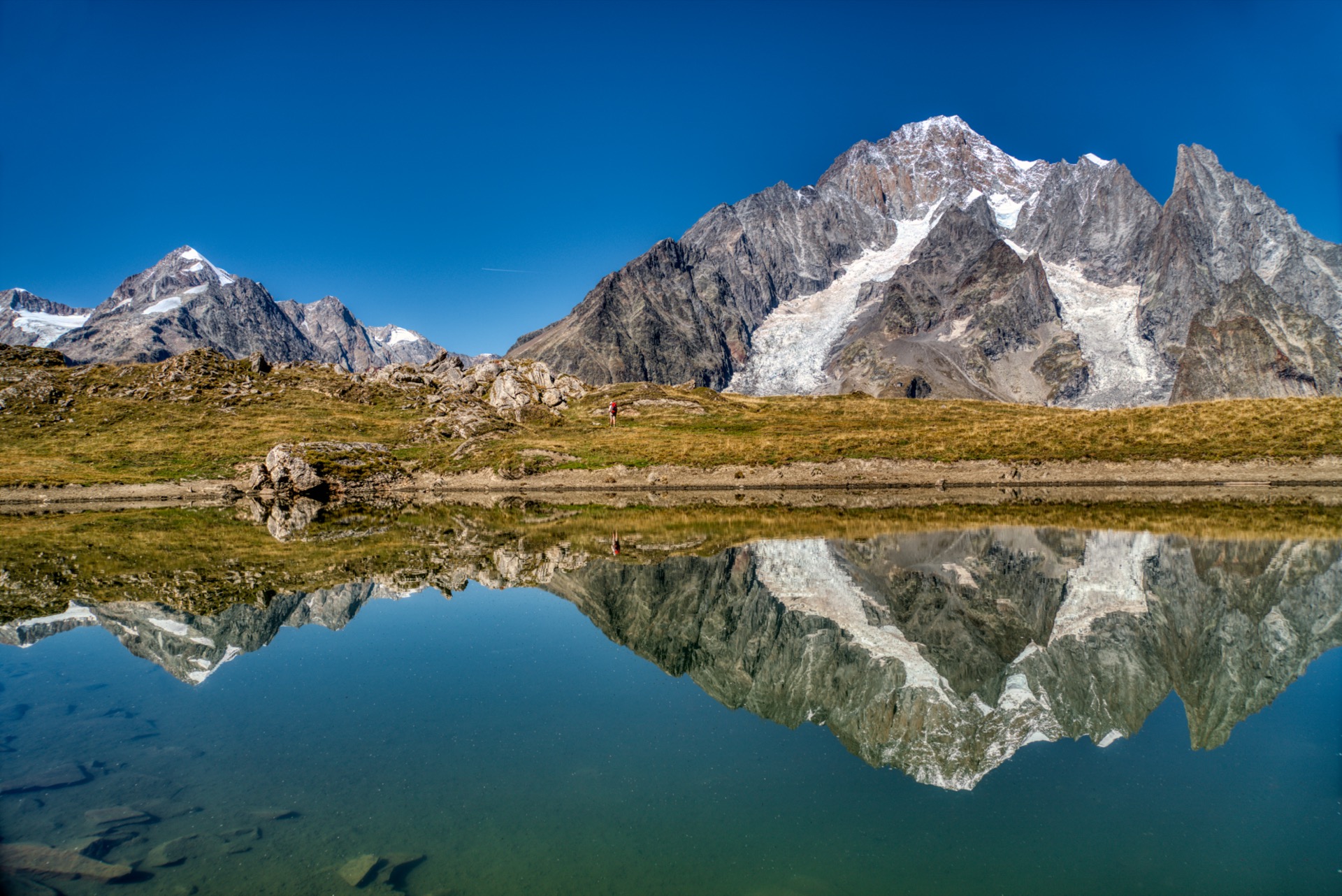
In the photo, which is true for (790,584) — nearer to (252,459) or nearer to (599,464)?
(599,464)

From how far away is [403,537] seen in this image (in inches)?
1567

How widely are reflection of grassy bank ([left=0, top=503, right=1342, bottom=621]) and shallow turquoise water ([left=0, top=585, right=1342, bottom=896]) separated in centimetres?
1069

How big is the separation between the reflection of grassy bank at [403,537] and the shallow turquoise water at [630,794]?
10.7 meters

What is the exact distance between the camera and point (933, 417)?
9344 cm

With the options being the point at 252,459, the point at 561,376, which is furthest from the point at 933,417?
the point at 252,459

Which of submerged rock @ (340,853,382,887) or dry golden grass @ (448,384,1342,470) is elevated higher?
dry golden grass @ (448,384,1342,470)

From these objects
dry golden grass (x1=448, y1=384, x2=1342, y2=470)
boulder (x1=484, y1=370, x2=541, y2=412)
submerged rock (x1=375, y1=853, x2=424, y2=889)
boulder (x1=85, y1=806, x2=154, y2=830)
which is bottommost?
boulder (x1=85, y1=806, x2=154, y2=830)

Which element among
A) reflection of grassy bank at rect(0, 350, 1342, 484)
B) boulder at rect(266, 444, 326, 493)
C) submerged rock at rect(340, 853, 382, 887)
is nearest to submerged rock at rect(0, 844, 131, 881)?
submerged rock at rect(340, 853, 382, 887)

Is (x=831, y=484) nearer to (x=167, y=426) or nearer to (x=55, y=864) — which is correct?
(x=55, y=864)

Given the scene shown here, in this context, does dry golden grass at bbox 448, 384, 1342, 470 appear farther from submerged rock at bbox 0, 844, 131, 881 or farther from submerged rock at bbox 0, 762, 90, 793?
submerged rock at bbox 0, 844, 131, 881

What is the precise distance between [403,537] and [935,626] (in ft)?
98.6

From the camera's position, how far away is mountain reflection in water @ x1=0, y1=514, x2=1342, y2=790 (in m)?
14.3

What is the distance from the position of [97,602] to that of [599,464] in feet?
161

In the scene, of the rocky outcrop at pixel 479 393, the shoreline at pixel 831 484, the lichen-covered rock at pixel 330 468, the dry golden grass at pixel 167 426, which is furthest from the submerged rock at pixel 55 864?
the dry golden grass at pixel 167 426
